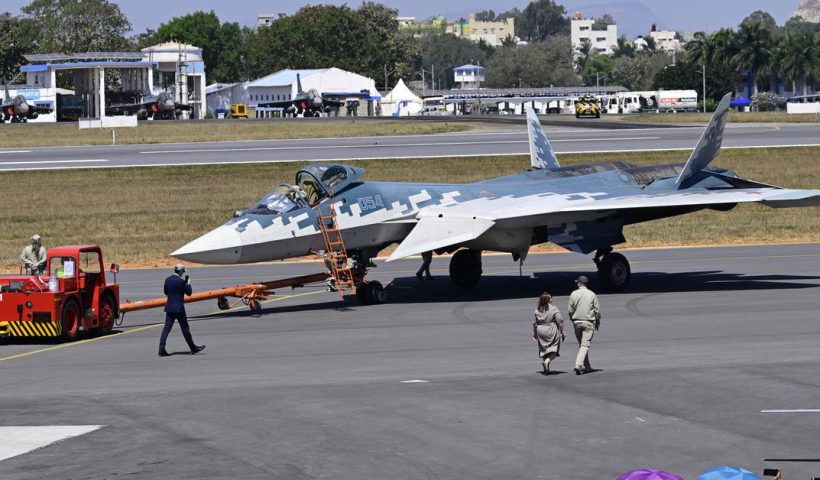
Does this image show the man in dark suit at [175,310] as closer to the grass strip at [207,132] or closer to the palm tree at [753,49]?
the grass strip at [207,132]

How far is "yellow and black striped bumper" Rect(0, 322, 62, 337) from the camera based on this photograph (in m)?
23.5

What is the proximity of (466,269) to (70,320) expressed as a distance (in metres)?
10.3

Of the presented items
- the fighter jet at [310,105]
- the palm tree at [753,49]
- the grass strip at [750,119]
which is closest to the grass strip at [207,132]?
the grass strip at [750,119]

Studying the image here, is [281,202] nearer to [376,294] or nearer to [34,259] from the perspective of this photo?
[376,294]

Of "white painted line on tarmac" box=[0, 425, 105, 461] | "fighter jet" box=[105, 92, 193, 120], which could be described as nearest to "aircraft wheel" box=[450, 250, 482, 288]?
"white painted line on tarmac" box=[0, 425, 105, 461]

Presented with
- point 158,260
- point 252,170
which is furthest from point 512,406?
point 252,170

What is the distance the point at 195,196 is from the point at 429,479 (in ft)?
138

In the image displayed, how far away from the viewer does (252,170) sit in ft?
199

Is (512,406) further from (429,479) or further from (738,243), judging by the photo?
(738,243)

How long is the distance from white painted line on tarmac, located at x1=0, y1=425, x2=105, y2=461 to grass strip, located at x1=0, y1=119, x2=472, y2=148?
223 ft

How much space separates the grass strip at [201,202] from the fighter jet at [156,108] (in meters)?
77.0

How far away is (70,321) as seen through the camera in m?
24.0

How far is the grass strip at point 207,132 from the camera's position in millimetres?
85500

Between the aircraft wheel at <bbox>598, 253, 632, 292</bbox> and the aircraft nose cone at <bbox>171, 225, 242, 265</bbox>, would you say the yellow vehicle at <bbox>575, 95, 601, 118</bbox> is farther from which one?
the aircraft nose cone at <bbox>171, 225, 242, 265</bbox>
